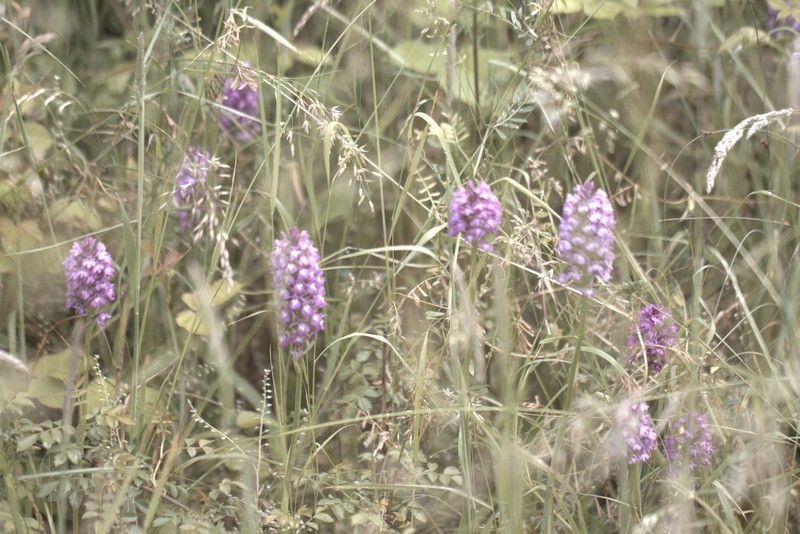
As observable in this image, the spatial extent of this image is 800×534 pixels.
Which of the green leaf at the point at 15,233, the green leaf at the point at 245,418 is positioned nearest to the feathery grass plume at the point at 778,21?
the green leaf at the point at 245,418

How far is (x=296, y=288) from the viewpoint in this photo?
1.66 m

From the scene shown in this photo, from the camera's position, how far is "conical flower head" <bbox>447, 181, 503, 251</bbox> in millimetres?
1520

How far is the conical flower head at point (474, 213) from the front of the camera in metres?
1.52

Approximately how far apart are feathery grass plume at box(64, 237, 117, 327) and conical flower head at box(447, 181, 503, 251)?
722mm

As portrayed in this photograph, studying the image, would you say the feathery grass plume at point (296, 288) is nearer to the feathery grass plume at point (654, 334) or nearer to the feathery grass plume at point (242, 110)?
the feathery grass plume at point (654, 334)

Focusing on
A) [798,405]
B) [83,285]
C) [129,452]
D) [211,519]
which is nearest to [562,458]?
[798,405]

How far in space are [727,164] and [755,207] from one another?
0.17 meters

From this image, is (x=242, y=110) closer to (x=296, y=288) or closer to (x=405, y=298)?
(x=405, y=298)

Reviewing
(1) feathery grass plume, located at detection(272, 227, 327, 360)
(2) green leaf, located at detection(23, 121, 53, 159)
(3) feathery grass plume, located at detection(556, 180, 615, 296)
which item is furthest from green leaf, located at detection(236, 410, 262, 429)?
(2) green leaf, located at detection(23, 121, 53, 159)

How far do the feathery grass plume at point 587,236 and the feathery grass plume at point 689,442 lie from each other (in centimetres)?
33

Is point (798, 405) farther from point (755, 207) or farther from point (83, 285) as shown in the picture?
point (83, 285)

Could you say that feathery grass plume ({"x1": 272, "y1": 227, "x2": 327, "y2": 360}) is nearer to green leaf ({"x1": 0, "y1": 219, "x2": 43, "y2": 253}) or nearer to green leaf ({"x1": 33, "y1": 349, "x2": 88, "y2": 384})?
green leaf ({"x1": 33, "y1": 349, "x2": 88, "y2": 384})

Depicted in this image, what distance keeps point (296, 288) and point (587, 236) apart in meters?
0.53

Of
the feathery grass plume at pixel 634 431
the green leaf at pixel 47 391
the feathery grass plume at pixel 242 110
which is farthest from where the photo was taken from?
the feathery grass plume at pixel 242 110
